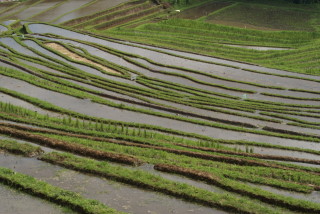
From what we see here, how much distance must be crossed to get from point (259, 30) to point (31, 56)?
21570 millimetres

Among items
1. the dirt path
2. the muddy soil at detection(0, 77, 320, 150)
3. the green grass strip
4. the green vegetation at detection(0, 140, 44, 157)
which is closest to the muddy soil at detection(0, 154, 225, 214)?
the green grass strip

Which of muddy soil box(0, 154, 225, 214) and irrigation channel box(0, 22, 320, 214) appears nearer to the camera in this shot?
muddy soil box(0, 154, 225, 214)

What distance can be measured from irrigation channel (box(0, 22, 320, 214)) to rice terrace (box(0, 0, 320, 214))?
55 mm

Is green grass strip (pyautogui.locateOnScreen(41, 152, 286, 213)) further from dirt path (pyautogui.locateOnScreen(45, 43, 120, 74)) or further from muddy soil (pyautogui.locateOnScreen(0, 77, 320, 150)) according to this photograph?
dirt path (pyautogui.locateOnScreen(45, 43, 120, 74))

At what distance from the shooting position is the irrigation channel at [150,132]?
12523 mm

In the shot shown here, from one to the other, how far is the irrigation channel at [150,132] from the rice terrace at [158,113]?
0.18ft

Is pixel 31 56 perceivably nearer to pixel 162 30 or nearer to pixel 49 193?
pixel 162 30

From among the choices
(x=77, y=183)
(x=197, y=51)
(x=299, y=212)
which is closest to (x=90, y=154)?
(x=77, y=183)

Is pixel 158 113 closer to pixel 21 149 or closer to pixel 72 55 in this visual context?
pixel 21 149

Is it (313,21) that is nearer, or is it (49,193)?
(49,193)

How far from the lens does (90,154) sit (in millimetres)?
15234

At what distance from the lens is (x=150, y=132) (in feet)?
62.5

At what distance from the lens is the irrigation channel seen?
12523mm

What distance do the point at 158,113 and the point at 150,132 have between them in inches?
116
